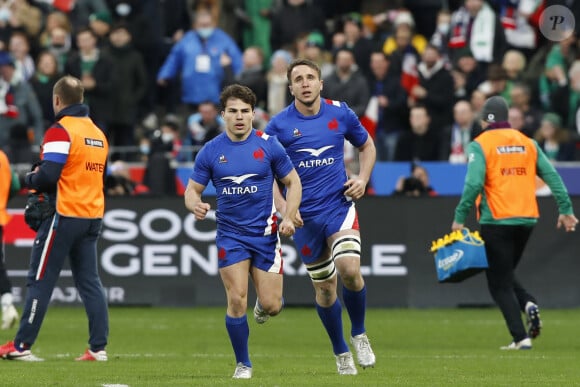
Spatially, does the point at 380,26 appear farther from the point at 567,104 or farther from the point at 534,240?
the point at 534,240

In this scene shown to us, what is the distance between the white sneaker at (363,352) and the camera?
11945mm

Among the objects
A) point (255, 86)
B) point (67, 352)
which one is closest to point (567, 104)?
point (255, 86)

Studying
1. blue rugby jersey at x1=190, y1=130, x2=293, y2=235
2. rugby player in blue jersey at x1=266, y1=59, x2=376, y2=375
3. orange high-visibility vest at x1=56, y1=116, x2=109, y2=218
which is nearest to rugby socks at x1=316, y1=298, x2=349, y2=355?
rugby player in blue jersey at x1=266, y1=59, x2=376, y2=375

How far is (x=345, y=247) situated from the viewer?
12.0m

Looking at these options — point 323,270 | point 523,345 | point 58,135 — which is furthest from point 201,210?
point 523,345

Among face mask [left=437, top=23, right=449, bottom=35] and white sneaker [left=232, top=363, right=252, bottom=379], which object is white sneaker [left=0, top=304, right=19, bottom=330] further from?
face mask [left=437, top=23, right=449, bottom=35]

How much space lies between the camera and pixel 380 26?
82.4 ft

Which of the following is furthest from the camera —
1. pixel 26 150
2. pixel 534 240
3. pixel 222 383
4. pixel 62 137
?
pixel 26 150

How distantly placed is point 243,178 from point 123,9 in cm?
1419

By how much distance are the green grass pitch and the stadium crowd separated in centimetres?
335

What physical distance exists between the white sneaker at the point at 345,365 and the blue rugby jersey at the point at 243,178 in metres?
1.27

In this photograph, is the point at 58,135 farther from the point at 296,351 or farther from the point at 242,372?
the point at 296,351

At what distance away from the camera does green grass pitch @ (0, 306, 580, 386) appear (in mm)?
11367

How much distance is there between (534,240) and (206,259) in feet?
14.8
